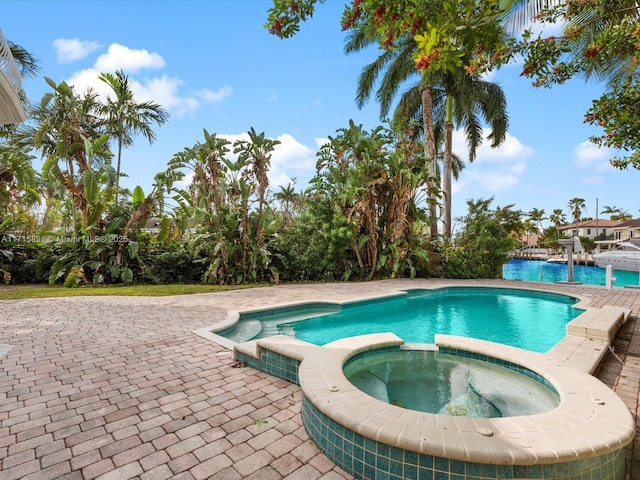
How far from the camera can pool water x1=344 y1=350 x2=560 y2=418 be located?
10.7 feet

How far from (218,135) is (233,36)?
4305 millimetres

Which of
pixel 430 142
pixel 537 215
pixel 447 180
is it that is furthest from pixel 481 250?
A: pixel 537 215

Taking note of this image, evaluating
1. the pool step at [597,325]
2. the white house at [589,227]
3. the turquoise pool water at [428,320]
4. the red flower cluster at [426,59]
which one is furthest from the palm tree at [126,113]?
the white house at [589,227]

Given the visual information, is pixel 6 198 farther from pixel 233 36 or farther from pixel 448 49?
pixel 448 49

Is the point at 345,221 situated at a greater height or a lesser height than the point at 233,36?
lesser

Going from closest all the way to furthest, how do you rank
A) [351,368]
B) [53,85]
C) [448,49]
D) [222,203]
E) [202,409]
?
1. [448,49]
2. [202,409]
3. [351,368]
4. [53,85]
5. [222,203]

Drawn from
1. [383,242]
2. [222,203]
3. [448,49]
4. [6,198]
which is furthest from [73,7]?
[383,242]

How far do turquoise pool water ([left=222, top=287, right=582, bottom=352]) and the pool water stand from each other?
88.6 inches

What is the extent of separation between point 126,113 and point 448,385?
16457mm

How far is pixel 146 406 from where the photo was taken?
3090mm

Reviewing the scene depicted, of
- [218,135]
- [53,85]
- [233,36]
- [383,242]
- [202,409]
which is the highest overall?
[53,85]

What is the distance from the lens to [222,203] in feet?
38.3

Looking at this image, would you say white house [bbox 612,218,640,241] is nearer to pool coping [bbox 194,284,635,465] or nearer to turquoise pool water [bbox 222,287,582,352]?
turquoise pool water [bbox 222,287,582,352]

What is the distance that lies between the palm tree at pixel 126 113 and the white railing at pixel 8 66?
9185 millimetres
